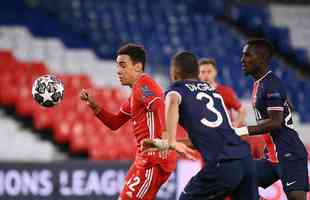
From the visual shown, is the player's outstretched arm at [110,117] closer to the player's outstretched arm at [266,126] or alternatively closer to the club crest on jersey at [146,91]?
the club crest on jersey at [146,91]

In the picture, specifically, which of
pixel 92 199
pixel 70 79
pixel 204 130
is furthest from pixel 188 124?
pixel 70 79

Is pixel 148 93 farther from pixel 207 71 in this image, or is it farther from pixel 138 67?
pixel 207 71

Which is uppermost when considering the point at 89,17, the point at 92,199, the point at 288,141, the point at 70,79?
the point at 89,17

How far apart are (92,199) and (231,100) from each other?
2.27m

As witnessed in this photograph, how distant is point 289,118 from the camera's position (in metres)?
7.71

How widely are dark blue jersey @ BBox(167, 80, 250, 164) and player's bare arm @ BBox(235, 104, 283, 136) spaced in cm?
50

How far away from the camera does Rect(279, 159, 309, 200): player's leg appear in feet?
25.3

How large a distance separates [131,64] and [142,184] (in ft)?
3.62

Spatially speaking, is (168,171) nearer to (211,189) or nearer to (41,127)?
(211,189)

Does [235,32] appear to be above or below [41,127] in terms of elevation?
above

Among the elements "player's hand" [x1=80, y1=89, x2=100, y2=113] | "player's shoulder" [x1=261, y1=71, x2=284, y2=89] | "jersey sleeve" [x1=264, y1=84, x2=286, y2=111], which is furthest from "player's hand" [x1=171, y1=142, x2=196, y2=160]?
"player's hand" [x1=80, y1=89, x2=100, y2=113]

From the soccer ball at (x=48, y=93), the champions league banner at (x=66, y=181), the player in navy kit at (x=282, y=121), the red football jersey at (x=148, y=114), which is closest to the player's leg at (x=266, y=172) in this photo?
the player in navy kit at (x=282, y=121)

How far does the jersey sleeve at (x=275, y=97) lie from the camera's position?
7.42m

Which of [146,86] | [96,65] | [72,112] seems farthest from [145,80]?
[96,65]
